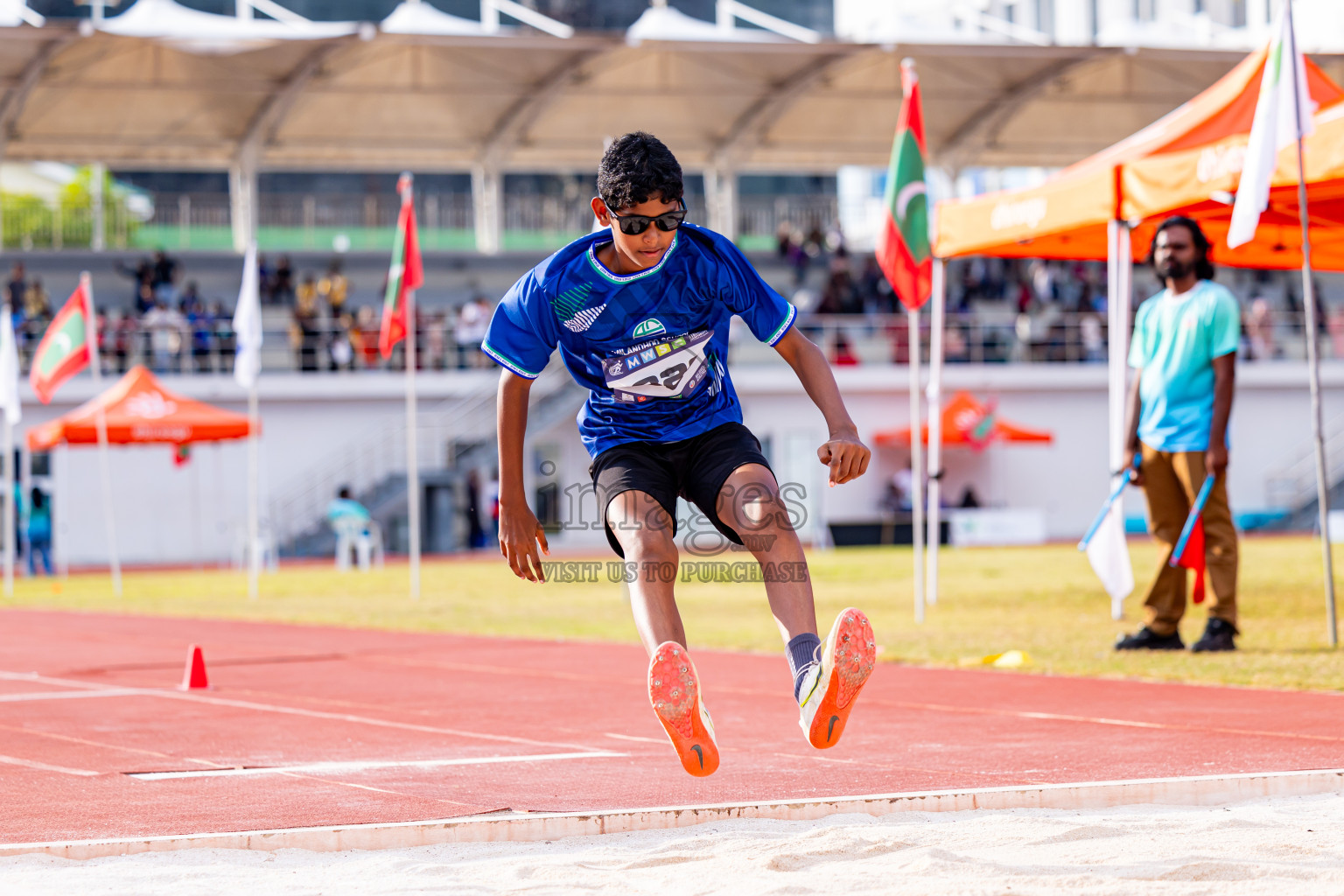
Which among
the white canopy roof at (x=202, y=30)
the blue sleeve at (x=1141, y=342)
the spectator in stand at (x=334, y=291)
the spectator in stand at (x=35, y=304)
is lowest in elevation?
the blue sleeve at (x=1141, y=342)

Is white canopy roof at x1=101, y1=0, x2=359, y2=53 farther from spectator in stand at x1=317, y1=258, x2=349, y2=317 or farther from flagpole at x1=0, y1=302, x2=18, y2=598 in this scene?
flagpole at x1=0, y1=302, x2=18, y2=598

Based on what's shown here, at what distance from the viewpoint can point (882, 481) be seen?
119ft

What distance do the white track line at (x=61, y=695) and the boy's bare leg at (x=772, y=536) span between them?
5320mm

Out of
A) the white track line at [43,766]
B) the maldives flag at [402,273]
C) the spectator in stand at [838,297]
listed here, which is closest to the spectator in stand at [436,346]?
the spectator in stand at [838,297]

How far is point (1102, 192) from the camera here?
11.4 metres

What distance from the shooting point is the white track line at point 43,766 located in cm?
602

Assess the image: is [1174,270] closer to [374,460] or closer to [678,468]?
[678,468]

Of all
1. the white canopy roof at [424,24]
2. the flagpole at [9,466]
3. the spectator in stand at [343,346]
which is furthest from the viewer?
the white canopy roof at [424,24]

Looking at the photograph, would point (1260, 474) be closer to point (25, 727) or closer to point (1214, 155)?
point (1214, 155)

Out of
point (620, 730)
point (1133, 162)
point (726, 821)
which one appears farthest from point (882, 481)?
point (726, 821)

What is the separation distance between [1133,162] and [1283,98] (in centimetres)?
191

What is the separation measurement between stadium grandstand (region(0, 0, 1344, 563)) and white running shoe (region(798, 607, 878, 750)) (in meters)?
26.6

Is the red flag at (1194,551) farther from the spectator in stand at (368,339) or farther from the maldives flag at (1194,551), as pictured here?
the spectator in stand at (368,339)

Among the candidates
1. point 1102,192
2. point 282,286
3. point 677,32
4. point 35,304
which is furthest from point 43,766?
point 677,32
